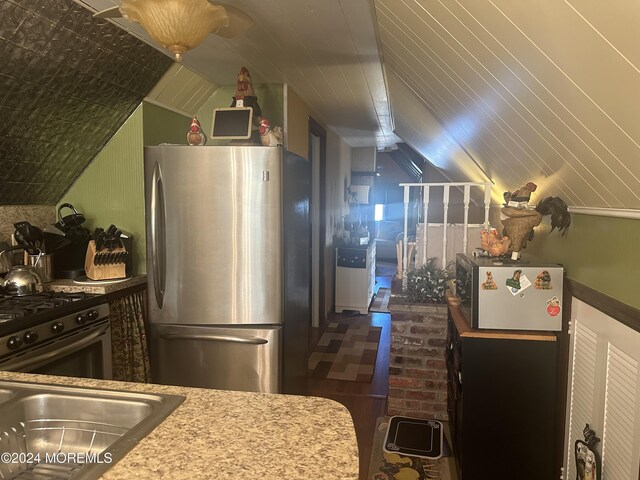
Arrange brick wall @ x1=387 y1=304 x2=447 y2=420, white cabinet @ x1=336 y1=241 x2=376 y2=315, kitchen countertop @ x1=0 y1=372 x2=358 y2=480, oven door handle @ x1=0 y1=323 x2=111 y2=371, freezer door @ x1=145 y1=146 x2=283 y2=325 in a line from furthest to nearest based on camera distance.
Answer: white cabinet @ x1=336 y1=241 x2=376 y2=315, brick wall @ x1=387 y1=304 x2=447 y2=420, freezer door @ x1=145 y1=146 x2=283 y2=325, oven door handle @ x1=0 y1=323 x2=111 y2=371, kitchen countertop @ x1=0 y1=372 x2=358 y2=480

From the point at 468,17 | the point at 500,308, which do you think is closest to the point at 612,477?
the point at 500,308

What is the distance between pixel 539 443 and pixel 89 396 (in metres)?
1.94

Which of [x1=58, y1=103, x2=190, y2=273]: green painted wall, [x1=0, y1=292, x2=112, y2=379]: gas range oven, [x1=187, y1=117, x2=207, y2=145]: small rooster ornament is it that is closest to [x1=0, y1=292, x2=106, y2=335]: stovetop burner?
[x1=0, y1=292, x2=112, y2=379]: gas range oven

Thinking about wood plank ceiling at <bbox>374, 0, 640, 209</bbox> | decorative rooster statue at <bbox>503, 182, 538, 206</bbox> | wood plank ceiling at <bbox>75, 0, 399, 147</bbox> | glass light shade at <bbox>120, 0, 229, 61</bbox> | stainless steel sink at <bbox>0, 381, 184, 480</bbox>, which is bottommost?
stainless steel sink at <bbox>0, 381, 184, 480</bbox>

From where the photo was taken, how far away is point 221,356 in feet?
8.82

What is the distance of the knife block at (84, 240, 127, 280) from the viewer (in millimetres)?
2781

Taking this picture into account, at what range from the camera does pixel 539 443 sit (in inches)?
85.9

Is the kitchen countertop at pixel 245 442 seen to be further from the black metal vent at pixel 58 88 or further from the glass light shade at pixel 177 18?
the black metal vent at pixel 58 88

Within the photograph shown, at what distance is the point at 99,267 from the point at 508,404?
2285 millimetres

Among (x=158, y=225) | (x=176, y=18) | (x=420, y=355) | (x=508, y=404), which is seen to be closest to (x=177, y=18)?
(x=176, y=18)

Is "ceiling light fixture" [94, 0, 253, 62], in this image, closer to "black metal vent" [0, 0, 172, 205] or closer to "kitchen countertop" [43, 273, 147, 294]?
"black metal vent" [0, 0, 172, 205]

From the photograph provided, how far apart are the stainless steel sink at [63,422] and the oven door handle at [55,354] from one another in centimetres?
103

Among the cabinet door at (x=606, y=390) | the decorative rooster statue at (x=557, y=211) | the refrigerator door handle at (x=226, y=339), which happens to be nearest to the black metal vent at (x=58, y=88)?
the refrigerator door handle at (x=226, y=339)

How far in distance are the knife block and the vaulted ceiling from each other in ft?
3.99
